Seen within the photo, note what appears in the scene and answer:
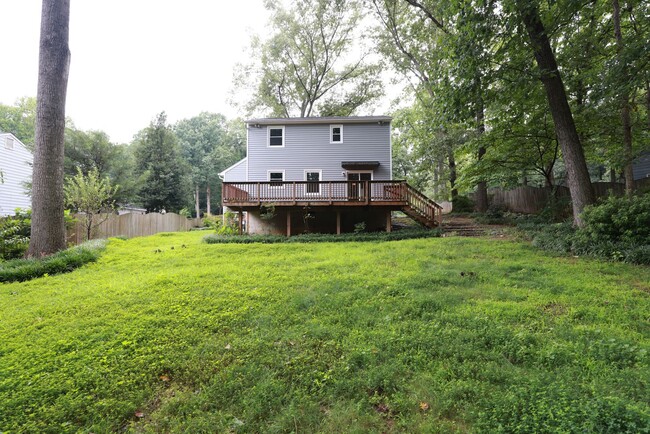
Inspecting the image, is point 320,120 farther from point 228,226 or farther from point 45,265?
point 45,265

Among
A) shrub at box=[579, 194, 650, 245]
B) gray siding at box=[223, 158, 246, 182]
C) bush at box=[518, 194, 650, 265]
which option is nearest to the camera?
bush at box=[518, 194, 650, 265]

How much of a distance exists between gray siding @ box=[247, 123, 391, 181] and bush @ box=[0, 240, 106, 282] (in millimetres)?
8778

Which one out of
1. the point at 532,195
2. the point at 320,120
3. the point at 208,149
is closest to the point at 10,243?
the point at 320,120

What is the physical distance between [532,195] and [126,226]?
2087 cm

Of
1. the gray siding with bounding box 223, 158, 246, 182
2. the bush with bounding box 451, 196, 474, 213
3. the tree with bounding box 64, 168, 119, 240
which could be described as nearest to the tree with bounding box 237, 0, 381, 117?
the gray siding with bounding box 223, 158, 246, 182

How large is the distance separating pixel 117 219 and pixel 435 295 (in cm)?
1547

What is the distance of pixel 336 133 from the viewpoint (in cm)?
1602

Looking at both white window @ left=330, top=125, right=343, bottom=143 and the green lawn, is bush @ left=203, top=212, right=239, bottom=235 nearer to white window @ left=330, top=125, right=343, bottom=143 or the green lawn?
white window @ left=330, top=125, right=343, bottom=143

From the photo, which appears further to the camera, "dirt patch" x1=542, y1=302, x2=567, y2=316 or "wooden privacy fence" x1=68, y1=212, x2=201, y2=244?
"wooden privacy fence" x1=68, y1=212, x2=201, y2=244

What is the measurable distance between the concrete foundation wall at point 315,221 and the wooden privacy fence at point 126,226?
6488mm

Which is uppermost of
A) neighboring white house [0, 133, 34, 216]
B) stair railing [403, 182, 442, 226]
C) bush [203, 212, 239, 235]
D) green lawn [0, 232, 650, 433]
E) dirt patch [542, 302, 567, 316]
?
neighboring white house [0, 133, 34, 216]

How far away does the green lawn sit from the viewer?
2389 millimetres

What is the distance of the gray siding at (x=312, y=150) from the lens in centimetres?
1578

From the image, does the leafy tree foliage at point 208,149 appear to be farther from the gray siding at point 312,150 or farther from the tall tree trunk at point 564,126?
the tall tree trunk at point 564,126
